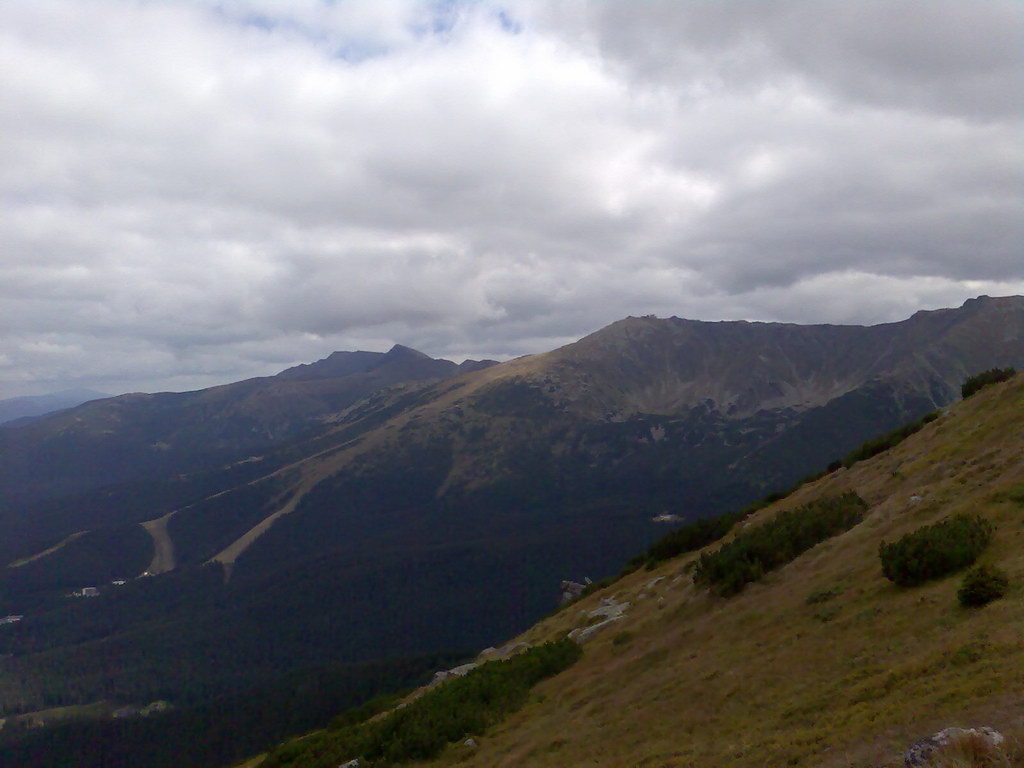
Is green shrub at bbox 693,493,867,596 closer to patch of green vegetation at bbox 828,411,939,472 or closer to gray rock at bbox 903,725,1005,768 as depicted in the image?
patch of green vegetation at bbox 828,411,939,472

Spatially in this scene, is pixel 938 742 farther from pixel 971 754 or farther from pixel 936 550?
pixel 936 550

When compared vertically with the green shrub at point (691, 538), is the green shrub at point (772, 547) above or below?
above

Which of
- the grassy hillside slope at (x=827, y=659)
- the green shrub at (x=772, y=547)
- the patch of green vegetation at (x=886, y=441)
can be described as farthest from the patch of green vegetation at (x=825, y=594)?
the patch of green vegetation at (x=886, y=441)

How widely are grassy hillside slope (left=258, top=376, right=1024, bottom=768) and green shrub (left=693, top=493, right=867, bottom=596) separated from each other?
2.33 ft

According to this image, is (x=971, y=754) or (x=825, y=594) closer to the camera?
(x=971, y=754)

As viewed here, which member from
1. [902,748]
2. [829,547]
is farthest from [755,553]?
[902,748]

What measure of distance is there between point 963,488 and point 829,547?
6.15m

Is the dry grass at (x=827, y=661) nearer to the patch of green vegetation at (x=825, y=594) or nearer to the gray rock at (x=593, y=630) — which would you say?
the patch of green vegetation at (x=825, y=594)

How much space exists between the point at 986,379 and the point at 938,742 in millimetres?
41035

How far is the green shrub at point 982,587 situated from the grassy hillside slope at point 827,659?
321mm

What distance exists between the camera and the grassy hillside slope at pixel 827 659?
44.8ft

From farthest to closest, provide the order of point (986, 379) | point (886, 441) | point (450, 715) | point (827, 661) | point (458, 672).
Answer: point (458, 672) < point (886, 441) < point (986, 379) < point (450, 715) < point (827, 661)

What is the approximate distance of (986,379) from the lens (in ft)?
137

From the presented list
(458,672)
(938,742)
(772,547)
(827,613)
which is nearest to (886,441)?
(772,547)
